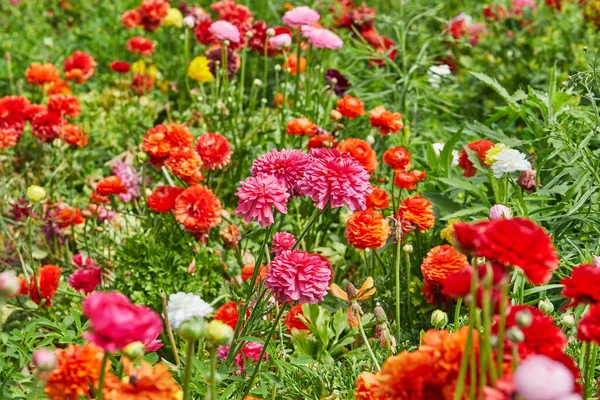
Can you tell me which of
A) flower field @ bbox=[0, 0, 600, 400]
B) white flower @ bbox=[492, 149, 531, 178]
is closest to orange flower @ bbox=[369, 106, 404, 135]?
flower field @ bbox=[0, 0, 600, 400]

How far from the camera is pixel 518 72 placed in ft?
12.0

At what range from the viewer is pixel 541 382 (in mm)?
688

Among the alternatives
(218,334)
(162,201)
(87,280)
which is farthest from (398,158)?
(218,334)

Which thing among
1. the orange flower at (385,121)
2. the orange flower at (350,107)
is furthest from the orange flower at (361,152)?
the orange flower at (350,107)

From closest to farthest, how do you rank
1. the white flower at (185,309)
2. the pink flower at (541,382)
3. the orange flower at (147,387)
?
the pink flower at (541,382) → the orange flower at (147,387) → the white flower at (185,309)

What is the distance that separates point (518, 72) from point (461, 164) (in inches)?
65.7

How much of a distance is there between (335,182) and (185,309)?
1.24ft

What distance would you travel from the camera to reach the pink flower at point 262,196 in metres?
1.44

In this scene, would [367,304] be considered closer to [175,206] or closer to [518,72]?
[175,206]

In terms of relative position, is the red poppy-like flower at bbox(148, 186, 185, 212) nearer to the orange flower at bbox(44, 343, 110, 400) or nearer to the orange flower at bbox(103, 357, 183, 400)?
the orange flower at bbox(44, 343, 110, 400)

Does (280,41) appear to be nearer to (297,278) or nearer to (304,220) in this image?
(304,220)

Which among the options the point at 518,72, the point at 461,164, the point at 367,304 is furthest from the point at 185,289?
the point at 518,72

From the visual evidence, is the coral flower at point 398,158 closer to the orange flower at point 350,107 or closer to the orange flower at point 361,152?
the orange flower at point 361,152

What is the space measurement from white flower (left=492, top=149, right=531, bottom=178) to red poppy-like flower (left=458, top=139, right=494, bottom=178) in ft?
0.59
